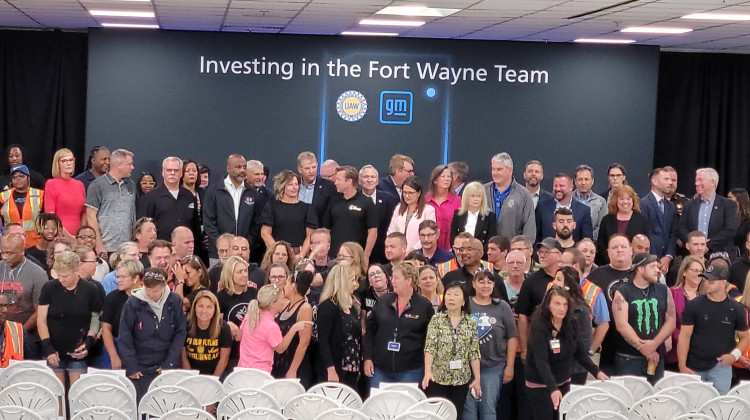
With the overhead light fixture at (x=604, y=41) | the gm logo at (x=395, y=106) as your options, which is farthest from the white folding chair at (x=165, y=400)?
the overhead light fixture at (x=604, y=41)

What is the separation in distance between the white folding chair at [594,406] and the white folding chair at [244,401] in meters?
1.90

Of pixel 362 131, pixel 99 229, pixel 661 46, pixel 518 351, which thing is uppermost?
pixel 661 46

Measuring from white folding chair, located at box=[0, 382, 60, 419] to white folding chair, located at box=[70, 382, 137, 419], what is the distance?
0.13 meters

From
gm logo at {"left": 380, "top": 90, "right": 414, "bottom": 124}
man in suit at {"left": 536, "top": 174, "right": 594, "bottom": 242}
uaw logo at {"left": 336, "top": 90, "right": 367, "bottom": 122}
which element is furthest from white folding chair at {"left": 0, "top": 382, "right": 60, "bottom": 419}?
gm logo at {"left": 380, "top": 90, "right": 414, "bottom": 124}

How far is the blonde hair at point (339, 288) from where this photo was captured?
825 cm

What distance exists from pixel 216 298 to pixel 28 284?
168 centimetres

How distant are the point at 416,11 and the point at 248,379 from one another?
4.71m

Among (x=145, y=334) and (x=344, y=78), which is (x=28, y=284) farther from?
(x=344, y=78)

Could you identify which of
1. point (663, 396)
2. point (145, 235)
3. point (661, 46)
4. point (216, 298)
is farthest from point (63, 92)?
point (663, 396)

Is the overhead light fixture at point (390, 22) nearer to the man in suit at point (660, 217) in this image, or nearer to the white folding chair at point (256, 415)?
the man in suit at point (660, 217)

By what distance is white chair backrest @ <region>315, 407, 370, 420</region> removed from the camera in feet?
21.4

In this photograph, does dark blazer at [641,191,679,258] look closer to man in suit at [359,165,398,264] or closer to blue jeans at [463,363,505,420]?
man in suit at [359,165,398,264]

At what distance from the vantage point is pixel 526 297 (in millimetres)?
8688

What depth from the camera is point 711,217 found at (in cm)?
1170
